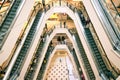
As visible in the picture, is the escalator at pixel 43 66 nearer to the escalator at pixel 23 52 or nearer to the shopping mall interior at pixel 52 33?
the shopping mall interior at pixel 52 33

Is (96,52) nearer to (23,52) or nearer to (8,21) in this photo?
(23,52)

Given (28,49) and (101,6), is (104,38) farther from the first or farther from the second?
(28,49)

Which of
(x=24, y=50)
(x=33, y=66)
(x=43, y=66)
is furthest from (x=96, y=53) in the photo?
(x=43, y=66)

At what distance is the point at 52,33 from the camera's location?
25.2m

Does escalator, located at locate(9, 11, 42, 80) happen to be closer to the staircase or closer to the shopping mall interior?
the shopping mall interior

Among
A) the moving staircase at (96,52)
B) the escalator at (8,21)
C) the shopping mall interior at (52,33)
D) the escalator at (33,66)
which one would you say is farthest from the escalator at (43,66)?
the escalator at (8,21)

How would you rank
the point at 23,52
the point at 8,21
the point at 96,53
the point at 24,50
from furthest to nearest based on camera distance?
the point at 96,53 < the point at 24,50 < the point at 23,52 < the point at 8,21

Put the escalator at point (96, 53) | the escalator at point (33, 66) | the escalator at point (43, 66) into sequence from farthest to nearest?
1. the escalator at point (43, 66)
2. the escalator at point (33, 66)
3. the escalator at point (96, 53)

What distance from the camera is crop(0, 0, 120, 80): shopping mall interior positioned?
10.5 meters

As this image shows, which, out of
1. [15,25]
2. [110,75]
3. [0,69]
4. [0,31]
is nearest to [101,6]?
[110,75]

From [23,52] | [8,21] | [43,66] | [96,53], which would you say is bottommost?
[43,66]

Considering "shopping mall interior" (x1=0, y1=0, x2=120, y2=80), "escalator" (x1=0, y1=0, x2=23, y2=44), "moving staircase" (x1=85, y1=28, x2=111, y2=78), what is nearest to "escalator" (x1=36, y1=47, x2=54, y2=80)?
"shopping mall interior" (x1=0, y1=0, x2=120, y2=80)

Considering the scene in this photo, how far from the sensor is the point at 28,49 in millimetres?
14703

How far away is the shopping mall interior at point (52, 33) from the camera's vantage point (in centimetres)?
1048
